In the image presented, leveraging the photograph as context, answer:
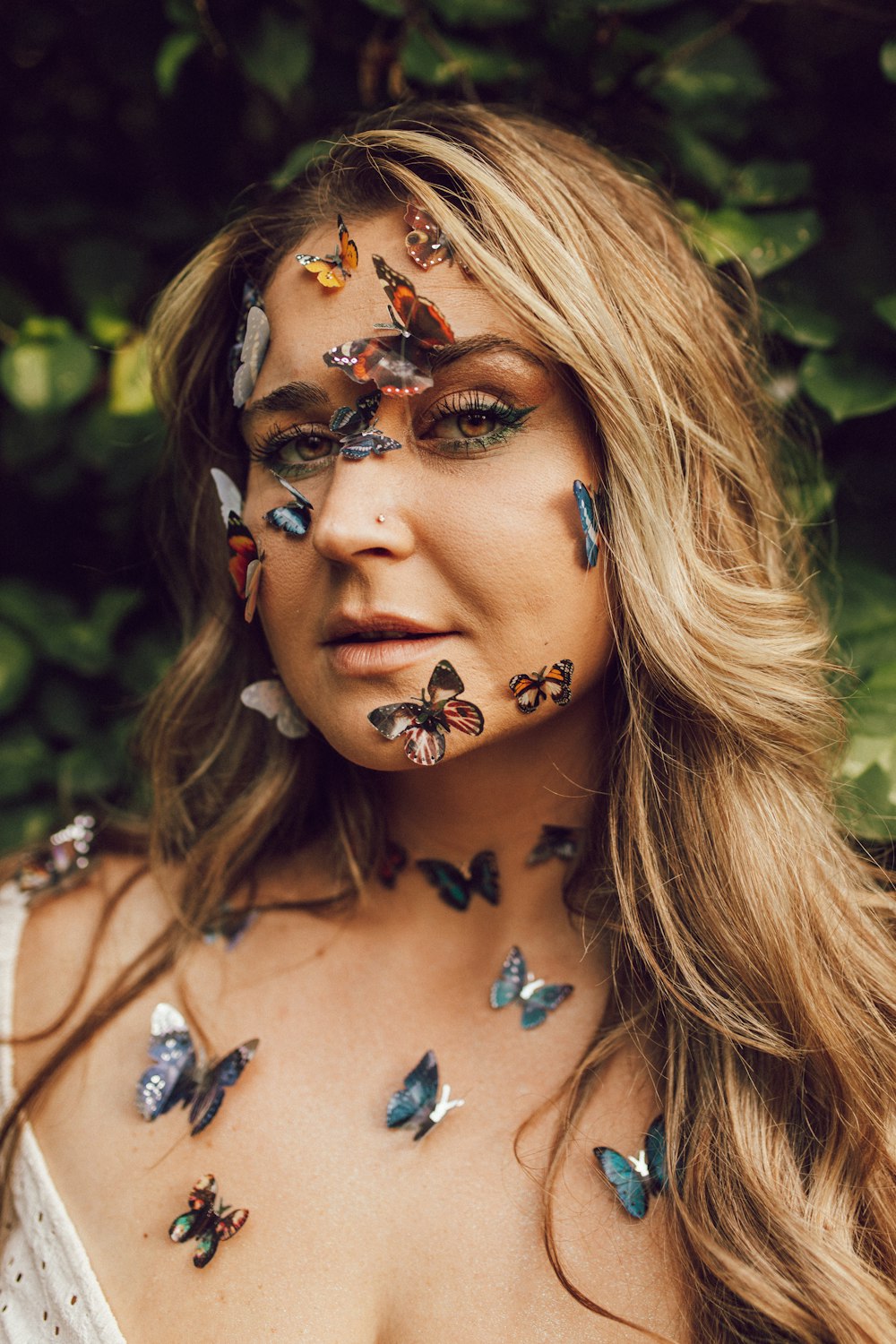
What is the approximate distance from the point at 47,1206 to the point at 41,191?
6.08 feet

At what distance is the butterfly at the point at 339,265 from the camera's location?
1.32m

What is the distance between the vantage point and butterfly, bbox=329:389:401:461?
4.19 ft

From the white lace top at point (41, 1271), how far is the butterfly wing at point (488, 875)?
0.74m

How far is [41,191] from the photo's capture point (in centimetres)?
202

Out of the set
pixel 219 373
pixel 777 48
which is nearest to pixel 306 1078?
pixel 219 373

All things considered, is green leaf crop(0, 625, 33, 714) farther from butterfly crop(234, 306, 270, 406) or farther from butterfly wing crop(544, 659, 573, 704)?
butterfly wing crop(544, 659, 573, 704)

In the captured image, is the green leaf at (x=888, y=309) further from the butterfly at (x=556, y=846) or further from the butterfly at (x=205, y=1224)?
the butterfly at (x=205, y=1224)

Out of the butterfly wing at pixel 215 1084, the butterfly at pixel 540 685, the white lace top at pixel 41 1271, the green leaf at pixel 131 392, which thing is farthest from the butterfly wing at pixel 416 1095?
the green leaf at pixel 131 392

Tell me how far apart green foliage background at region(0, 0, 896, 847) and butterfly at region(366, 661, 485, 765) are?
0.63m

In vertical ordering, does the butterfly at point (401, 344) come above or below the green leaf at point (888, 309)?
above

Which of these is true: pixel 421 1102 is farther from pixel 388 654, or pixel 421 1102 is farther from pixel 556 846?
pixel 388 654

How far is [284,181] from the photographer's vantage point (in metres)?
1.68

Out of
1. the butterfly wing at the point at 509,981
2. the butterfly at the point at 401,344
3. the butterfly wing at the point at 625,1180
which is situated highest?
the butterfly at the point at 401,344

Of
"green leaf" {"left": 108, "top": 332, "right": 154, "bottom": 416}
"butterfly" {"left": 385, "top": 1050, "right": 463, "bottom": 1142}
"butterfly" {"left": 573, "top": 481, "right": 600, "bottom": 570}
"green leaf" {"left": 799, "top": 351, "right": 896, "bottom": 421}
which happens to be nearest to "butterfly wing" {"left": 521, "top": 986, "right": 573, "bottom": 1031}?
"butterfly" {"left": 385, "top": 1050, "right": 463, "bottom": 1142}
